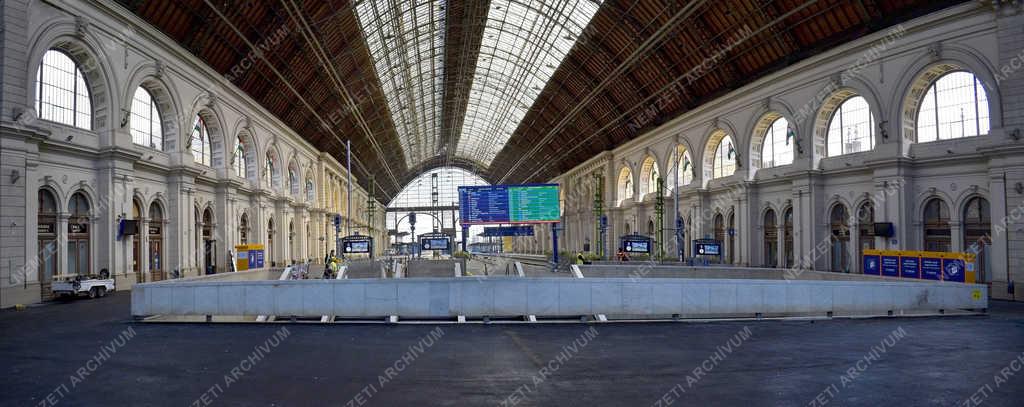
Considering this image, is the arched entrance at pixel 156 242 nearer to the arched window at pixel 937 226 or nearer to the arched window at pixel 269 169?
the arched window at pixel 269 169

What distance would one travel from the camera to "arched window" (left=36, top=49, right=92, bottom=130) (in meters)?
22.2

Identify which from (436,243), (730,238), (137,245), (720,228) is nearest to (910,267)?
(730,238)

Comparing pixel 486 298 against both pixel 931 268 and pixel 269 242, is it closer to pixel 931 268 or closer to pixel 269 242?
pixel 931 268

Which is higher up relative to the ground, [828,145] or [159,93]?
[159,93]

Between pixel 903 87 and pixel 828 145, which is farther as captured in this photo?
pixel 828 145

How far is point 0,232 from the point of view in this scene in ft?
64.5

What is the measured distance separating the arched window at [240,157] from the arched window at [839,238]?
3701 centimetres

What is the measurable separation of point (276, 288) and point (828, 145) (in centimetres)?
2949

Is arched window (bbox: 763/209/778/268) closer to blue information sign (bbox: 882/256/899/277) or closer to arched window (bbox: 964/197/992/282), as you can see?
arched window (bbox: 964/197/992/282)

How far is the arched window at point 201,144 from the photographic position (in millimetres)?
34553

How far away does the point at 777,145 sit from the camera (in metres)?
37.3

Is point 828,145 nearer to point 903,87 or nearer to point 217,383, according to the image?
point 903,87

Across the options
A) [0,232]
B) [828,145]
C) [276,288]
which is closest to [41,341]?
[276,288]

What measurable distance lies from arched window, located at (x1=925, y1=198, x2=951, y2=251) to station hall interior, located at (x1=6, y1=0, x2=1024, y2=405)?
87 mm
